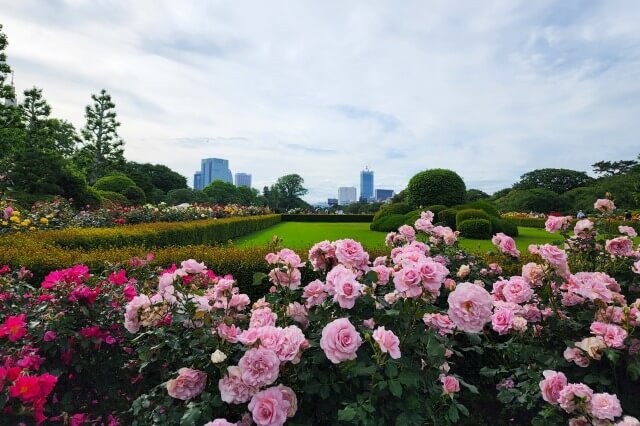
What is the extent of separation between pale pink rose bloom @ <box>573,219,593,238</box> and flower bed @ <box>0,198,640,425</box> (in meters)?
0.80

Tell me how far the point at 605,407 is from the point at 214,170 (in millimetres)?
158357

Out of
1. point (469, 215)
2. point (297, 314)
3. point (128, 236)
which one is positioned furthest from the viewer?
point (469, 215)

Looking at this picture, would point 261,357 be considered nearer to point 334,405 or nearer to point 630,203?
point 334,405

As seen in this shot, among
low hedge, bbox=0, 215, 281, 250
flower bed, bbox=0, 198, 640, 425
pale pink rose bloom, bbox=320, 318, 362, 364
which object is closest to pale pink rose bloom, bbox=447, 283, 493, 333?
flower bed, bbox=0, 198, 640, 425

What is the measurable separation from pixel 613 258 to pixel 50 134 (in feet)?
76.2

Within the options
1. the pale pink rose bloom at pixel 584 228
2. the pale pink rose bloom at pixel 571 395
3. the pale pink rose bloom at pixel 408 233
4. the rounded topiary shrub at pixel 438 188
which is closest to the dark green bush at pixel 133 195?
the rounded topiary shrub at pixel 438 188

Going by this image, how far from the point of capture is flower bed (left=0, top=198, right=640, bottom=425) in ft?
4.97

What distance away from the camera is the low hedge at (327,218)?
28.0 metres

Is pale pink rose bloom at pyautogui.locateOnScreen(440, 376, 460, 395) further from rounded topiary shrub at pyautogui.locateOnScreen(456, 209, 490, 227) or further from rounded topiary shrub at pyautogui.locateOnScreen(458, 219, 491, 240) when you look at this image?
rounded topiary shrub at pyautogui.locateOnScreen(456, 209, 490, 227)

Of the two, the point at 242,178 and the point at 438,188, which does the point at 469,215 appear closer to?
the point at 438,188

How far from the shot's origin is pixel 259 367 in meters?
1.43

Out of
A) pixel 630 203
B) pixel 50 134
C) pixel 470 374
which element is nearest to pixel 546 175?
pixel 630 203

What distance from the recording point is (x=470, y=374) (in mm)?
3588

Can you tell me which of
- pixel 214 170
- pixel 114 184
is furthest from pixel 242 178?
pixel 114 184
